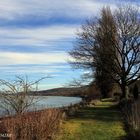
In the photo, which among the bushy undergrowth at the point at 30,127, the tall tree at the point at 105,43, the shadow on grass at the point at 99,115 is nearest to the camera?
the bushy undergrowth at the point at 30,127

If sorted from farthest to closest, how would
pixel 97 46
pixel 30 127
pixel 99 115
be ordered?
pixel 97 46 → pixel 99 115 → pixel 30 127

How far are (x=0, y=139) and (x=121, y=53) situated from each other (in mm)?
38858

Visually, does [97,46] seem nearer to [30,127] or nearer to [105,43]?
[105,43]

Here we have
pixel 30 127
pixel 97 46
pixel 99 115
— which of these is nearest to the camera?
pixel 30 127

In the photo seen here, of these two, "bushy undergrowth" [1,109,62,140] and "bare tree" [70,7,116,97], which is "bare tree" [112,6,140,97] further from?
"bushy undergrowth" [1,109,62,140]

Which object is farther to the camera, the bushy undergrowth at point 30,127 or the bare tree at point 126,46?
the bare tree at point 126,46

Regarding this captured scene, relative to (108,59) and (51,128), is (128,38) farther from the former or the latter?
(51,128)

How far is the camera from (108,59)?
166 ft

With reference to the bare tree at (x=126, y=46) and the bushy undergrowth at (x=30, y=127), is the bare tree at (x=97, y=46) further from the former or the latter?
the bushy undergrowth at (x=30, y=127)

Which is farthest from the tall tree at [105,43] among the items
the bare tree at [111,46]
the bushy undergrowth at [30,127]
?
the bushy undergrowth at [30,127]

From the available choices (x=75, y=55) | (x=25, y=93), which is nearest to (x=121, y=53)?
(x=75, y=55)

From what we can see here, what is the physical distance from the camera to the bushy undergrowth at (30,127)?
14.7 m

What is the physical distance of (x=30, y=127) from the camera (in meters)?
15.1

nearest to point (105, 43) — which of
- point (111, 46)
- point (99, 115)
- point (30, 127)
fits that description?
point (111, 46)
